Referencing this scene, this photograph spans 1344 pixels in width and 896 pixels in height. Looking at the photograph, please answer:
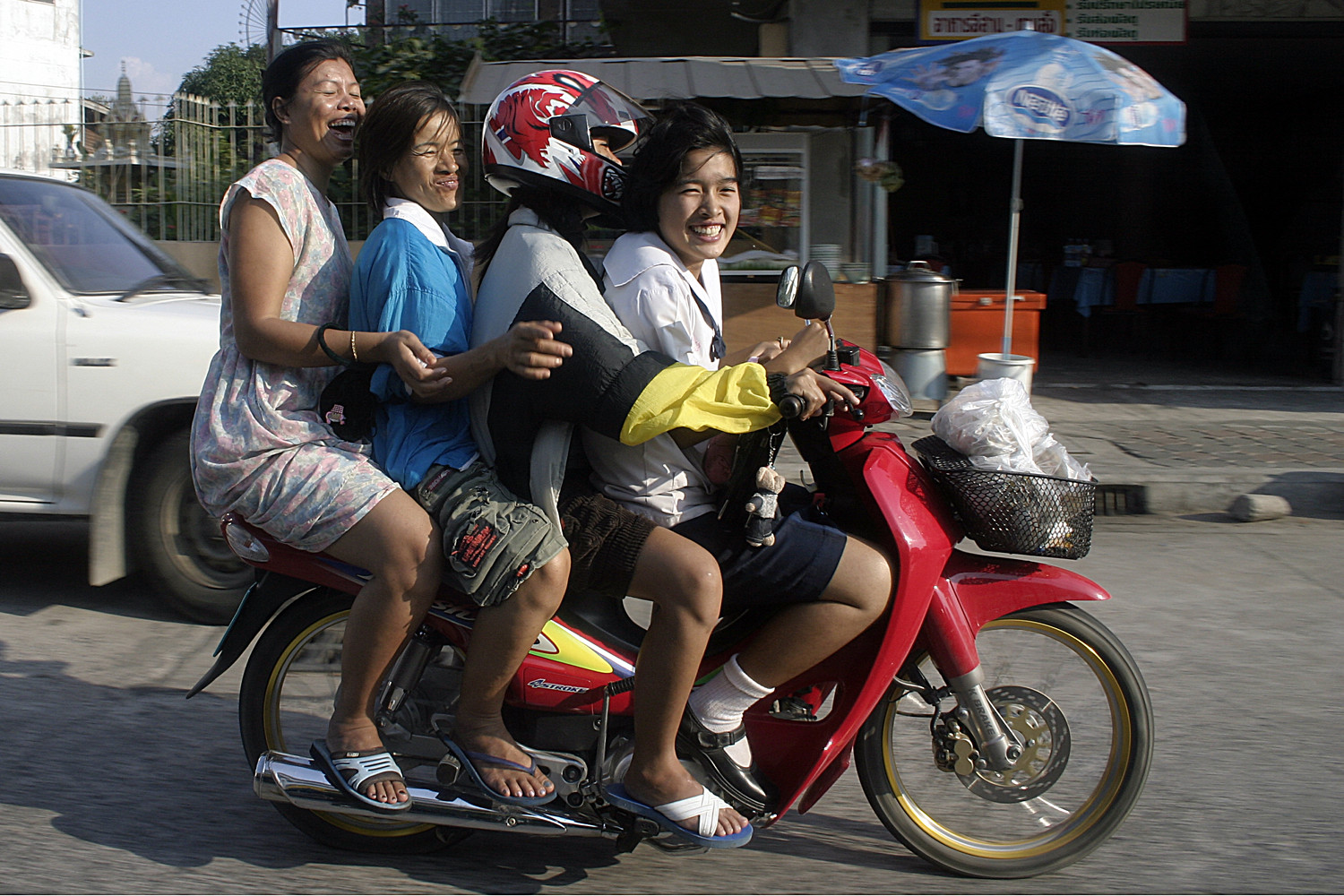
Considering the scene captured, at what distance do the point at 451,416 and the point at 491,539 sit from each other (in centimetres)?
38

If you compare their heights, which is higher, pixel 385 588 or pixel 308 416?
pixel 308 416

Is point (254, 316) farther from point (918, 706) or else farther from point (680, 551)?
point (918, 706)

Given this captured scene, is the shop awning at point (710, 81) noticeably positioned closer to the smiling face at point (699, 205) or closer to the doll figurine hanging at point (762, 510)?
the smiling face at point (699, 205)

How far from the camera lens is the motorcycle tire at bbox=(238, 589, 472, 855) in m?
2.85

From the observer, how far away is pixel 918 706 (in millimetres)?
2779

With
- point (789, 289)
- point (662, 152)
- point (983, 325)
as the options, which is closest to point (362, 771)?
point (789, 289)

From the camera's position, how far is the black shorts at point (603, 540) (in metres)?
2.55

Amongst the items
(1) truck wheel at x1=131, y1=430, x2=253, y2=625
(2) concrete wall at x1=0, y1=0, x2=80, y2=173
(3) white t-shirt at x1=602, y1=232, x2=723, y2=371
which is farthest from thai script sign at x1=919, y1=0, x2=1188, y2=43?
(2) concrete wall at x1=0, y1=0, x2=80, y2=173

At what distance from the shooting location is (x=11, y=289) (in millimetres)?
4707

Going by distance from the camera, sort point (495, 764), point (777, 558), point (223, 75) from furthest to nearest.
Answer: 1. point (223, 75)
2. point (495, 764)
3. point (777, 558)

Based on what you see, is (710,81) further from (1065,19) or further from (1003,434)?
(1003,434)

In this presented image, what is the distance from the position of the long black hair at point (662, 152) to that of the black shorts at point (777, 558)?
2.36ft

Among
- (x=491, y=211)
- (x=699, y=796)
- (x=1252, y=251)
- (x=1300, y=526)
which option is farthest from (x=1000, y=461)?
(x=1252, y=251)

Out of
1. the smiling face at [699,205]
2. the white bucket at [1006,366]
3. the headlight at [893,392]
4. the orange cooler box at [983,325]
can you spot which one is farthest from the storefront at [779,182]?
the headlight at [893,392]
